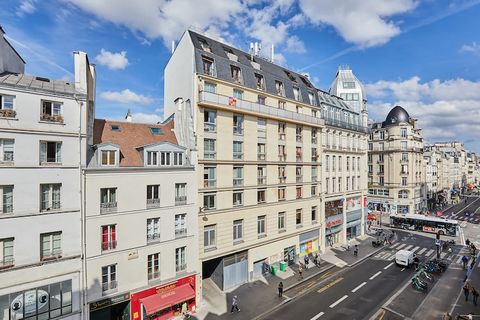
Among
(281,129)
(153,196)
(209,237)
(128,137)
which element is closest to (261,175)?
(281,129)

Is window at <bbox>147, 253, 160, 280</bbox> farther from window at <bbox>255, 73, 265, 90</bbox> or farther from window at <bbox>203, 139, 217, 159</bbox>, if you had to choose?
window at <bbox>255, 73, 265, 90</bbox>

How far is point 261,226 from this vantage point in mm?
31406

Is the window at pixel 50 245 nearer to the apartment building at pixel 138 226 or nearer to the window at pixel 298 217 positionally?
the apartment building at pixel 138 226

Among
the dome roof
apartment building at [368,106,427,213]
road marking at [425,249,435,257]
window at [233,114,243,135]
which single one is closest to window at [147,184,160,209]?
window at [233,114,243,135]

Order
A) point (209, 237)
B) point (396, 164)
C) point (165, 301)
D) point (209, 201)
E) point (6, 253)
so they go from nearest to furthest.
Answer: point (6, 253), point (165, 301), point (209, 237), point (209, 201), point (396, 164)

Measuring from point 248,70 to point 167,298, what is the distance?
964 inches

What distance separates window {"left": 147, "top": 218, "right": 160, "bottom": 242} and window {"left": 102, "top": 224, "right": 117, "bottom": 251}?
268 centimetres

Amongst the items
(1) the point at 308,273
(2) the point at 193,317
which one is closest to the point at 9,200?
(2) the point at 193,317

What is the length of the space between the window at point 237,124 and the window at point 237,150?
1092 millimetres

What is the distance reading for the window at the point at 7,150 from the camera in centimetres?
1670

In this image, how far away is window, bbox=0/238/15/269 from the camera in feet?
53.8

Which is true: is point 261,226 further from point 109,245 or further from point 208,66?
point 208,66

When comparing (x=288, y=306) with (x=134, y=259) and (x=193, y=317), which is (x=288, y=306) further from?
(x=134, y=259)

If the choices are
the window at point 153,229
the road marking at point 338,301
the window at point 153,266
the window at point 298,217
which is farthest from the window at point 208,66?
the road marking at point 338,301
